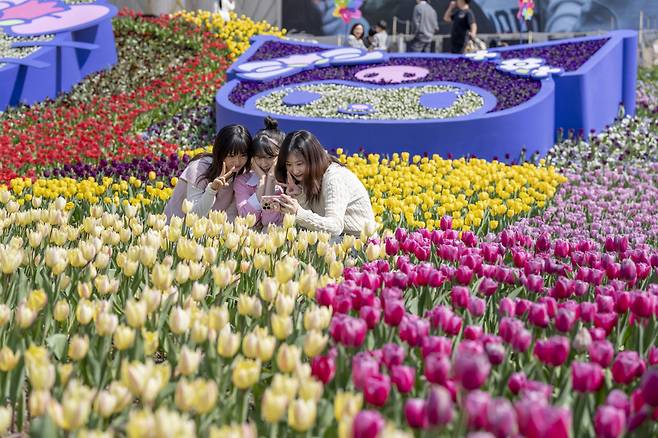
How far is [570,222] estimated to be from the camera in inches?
253

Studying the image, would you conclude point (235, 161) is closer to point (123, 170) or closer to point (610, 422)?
point (123, 170)

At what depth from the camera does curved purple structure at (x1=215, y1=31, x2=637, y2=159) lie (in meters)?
9.80

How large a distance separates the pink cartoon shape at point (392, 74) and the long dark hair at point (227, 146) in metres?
6.88

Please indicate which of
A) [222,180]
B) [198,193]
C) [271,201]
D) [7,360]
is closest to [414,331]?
[7,360]

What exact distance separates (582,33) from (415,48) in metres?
9.30

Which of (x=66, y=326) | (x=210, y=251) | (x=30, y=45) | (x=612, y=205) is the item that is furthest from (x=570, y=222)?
(x=30, y=45)

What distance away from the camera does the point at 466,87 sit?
11.6 m

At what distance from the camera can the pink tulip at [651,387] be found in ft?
6.59

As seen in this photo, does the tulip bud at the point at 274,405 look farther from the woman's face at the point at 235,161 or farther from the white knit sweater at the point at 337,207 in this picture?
the woman's face at the point at 235,161

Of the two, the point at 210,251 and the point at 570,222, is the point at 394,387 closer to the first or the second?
the point at 210,251

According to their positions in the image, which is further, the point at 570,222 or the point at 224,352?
the point at 570,222

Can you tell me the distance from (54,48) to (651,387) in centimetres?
1351

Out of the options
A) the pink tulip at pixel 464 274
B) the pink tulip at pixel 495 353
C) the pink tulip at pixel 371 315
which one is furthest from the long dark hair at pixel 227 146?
the pink tulip at pixel 495 353

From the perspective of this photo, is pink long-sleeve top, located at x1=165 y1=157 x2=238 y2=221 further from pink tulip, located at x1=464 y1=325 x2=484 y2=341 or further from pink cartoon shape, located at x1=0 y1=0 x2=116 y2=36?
pink cartoon shape, located at x1=0 y1=0 x2=116 y2=36
